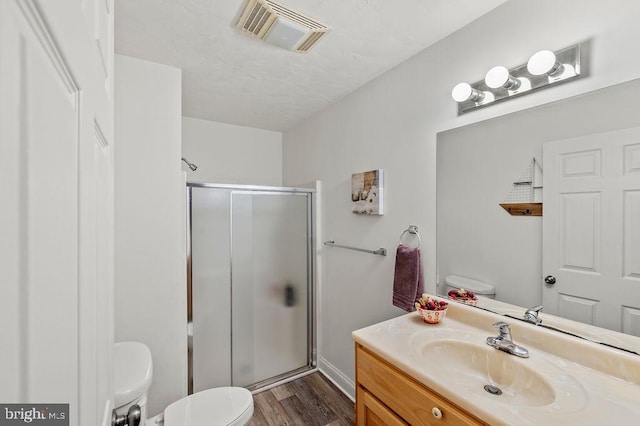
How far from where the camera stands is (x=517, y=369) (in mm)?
1019

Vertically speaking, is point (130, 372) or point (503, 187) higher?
point (503, 187)

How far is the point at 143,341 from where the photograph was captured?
1.66 meters

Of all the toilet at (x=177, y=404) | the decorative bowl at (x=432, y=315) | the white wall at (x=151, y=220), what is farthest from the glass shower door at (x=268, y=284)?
the decorative bowl at (x=432, y=315)

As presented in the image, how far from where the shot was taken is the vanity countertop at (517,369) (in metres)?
0.77

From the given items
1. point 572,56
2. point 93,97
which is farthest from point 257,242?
point 572,56

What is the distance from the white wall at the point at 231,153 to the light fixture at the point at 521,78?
2.09 meters

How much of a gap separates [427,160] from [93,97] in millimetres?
1461

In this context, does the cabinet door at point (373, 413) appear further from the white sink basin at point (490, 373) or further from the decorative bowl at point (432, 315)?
the decorative bowl at point (432, 315)

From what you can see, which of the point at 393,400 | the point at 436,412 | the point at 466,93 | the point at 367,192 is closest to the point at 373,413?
the point at 393,400

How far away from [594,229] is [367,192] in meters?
1.13

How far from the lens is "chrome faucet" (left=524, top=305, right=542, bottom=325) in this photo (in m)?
1.14

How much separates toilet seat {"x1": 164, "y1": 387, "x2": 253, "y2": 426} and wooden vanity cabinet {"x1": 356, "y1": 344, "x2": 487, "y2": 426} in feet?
1.90

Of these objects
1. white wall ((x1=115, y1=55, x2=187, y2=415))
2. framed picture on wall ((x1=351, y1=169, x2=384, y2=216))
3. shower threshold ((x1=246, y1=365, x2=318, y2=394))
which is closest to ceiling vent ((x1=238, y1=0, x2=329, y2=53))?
white wall ((x1=115, y1=55, x2=187, y2=415))

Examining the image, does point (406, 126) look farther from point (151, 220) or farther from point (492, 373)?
point (151, 220)
